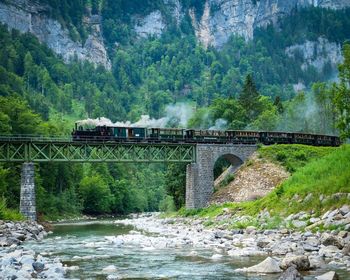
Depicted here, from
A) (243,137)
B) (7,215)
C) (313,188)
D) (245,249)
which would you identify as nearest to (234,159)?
(243,137)

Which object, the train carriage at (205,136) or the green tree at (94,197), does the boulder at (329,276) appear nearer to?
the train carriage at (205,136)

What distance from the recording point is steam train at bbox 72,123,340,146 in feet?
221

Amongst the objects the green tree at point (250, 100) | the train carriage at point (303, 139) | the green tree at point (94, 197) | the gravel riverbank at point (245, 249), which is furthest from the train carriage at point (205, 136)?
the green tree at point (250, 100)

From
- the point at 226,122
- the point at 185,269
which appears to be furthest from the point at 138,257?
the point at 226,122

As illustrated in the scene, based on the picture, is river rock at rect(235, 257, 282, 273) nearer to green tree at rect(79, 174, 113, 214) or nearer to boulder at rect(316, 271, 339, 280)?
boulder at rect(316, 271, 339, 280)

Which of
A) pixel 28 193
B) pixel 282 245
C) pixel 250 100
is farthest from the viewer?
pixel 250 100

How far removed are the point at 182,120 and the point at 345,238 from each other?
6363 inches

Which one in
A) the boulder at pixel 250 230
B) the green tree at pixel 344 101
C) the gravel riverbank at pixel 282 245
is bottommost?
the gravel riverbank at pixel 282 245

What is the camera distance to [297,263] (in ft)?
81.5

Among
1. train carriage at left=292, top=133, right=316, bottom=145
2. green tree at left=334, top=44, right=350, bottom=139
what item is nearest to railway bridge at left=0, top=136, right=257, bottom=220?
train carriage at left=292, top=133, right=316, bottom=145

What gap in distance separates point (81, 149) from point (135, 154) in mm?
6220

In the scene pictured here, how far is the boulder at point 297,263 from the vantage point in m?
24.7

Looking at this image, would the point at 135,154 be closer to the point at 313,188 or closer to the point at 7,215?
the point at 7,215

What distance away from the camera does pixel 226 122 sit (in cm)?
11144
